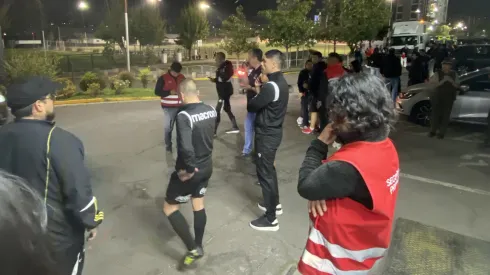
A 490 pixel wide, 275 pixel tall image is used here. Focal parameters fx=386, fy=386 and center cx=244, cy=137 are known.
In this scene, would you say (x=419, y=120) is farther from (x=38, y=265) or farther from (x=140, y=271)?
(x=38, y=265)

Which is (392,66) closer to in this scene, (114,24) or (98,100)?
(98,100)

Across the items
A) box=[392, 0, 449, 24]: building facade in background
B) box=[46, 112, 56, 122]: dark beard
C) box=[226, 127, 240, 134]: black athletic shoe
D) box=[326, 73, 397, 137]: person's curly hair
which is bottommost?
box=[226, 127, 240, 134]: black athletic shoe

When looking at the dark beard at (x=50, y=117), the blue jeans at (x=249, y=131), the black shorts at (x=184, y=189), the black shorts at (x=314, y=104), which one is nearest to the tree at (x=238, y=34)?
the black shorts at (x=314, y=104)

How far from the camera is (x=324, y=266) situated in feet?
6.36

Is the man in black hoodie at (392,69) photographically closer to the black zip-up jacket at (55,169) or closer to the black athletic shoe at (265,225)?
the black athletic shoe at (265,225)

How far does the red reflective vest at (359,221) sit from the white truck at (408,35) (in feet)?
103

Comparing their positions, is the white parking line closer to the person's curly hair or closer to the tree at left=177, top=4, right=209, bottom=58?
the person's curly hair

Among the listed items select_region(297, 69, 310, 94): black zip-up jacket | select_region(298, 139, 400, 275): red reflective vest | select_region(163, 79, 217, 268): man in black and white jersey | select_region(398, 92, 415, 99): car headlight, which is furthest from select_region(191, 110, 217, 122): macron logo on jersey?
select_region(398, 92, 415, 99): car headlight

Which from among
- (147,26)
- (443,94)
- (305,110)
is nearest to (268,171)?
(305,110)

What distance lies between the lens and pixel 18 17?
1606 inches

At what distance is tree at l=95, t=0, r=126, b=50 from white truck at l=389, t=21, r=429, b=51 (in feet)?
73.8

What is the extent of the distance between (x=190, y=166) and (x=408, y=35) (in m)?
31.8

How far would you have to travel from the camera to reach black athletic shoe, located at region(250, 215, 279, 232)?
14.4 feet

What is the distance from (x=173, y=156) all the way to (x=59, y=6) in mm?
69249
